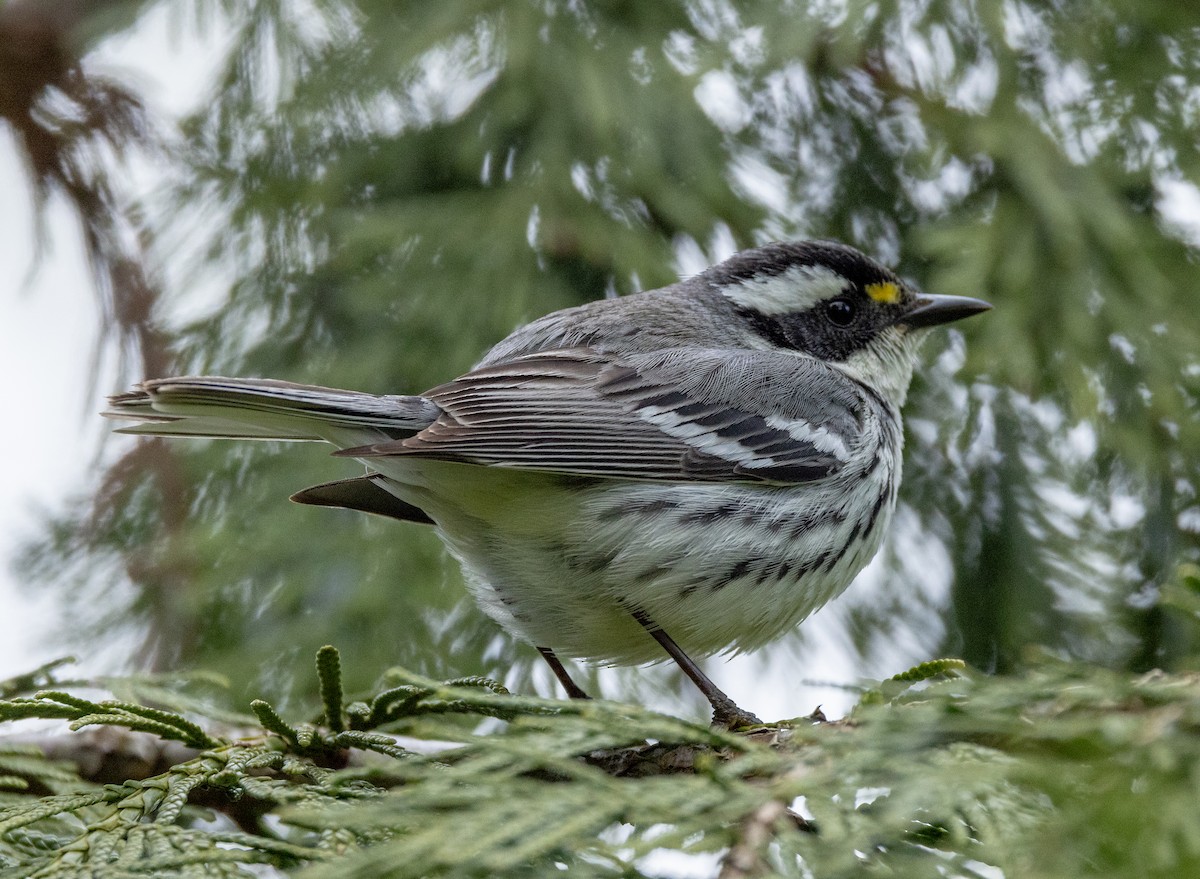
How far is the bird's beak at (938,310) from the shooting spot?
361 cm

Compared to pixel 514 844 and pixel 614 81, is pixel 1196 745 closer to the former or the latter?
pixel 514 844

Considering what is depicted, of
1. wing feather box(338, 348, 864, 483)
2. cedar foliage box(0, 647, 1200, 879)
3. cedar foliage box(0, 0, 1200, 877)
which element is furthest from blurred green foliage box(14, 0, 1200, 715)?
cedar foliage box(0, 647, 1200, 879)

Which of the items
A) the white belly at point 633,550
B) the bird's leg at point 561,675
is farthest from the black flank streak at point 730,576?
the bird's leg at point 561,675

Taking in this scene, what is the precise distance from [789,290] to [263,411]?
1.87 meters

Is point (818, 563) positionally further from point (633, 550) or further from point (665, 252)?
point (665, 252)

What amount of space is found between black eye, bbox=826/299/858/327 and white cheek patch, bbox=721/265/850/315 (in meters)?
0.04

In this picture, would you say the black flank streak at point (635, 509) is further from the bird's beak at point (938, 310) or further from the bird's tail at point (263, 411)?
the bird's beak at point (938, 310)

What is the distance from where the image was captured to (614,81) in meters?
3.87

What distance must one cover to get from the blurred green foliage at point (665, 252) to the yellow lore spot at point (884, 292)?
0.21 metres

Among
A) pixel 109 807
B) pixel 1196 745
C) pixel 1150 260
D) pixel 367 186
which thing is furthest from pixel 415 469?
pixel 1150 260

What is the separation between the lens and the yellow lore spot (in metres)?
3.78

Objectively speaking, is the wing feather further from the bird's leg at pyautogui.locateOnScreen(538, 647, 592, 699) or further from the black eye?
the bird's leg at pyautogui.locateOnScreen(538, 647, 592, 699)

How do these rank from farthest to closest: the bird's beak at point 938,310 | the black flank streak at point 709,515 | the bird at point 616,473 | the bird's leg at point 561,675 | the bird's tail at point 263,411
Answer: the bird's beak at point 938,310 → the bird's leg at point 561,675 → the black flank streak at point 709,515 → the bird at point 616,473 → the bird's tail at point 263,411

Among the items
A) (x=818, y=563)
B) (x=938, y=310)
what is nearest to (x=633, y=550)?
(x=818, y=563)
